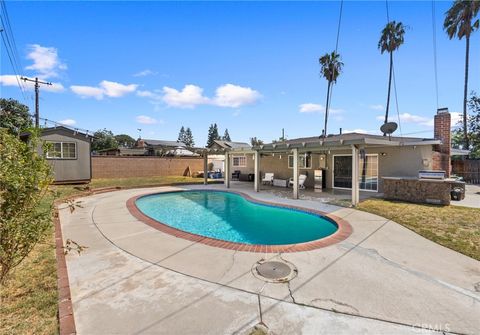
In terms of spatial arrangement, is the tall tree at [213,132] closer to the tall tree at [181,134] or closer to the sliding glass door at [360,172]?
the tall tree at [181,134]

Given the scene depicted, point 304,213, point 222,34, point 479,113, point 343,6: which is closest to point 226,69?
point 222,34

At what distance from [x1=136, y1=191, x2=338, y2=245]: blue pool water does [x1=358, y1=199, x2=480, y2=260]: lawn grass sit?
2169 mm

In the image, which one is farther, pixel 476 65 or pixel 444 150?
pixel 476 65

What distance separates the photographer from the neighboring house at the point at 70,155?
1412 centimetres

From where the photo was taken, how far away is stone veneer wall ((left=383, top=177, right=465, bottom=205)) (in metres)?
9.02

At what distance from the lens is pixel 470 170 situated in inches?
696

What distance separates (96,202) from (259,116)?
887 inches

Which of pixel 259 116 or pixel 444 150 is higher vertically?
pixel 259 116

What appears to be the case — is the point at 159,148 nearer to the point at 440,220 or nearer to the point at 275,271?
the point at 275,271

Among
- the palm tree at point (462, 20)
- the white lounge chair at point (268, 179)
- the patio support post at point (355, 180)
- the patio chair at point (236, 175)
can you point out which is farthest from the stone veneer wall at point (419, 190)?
the palm tree at point (462, 20)

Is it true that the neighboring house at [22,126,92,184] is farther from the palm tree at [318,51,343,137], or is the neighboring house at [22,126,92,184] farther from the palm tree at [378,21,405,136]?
the palm tree at [378,21,405,136]

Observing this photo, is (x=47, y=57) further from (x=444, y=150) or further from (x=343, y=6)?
(x=444, y=150)

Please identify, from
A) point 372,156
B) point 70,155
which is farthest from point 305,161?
point 70,155

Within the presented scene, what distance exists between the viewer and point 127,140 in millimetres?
80500
